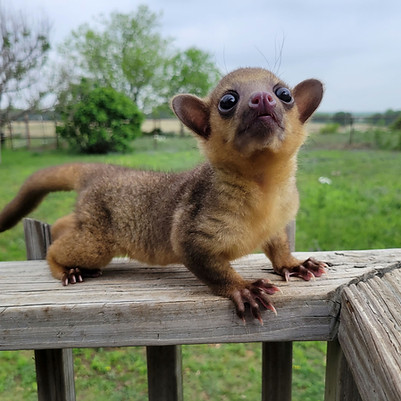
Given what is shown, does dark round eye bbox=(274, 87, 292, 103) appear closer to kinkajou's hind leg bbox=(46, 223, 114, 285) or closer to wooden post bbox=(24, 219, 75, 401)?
kinkajou's hind leg bbox=(46, 223, 114, 285)

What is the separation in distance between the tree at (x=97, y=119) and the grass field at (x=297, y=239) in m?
0.20

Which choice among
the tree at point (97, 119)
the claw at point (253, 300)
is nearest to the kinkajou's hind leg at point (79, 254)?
the claw at point (253, 300)

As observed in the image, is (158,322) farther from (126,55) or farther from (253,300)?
(126,55)

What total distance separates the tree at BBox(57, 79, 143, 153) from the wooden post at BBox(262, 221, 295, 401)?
291 centimetres

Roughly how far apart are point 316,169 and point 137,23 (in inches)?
102

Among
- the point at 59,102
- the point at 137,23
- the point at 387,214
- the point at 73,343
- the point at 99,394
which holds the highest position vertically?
the point at 137,23

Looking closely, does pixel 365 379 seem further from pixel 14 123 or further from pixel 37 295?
pixel 14 123

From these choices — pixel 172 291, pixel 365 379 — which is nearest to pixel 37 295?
pixel 172 291

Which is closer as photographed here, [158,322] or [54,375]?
[158,322]

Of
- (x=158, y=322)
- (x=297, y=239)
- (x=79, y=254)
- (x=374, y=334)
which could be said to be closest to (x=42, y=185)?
(x=79, y=254)

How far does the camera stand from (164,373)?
1.27 meters

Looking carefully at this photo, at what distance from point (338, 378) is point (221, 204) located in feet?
1.80

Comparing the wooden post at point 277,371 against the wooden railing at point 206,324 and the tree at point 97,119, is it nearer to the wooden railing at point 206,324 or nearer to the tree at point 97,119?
the wooden railing at point 206,324

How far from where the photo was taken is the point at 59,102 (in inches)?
142
